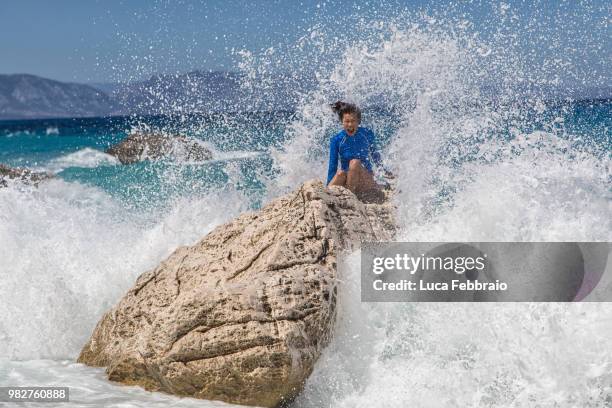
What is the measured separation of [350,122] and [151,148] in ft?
55.0

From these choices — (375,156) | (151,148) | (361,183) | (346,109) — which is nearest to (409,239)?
(361,183)

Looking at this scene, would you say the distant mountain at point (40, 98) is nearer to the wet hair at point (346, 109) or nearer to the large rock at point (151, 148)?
the large rock at point (151, 148)

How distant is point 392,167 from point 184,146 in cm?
1269

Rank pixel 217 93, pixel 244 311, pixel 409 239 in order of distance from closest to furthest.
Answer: pixel 244 311 < pixel 409 239 < pixel 217 93

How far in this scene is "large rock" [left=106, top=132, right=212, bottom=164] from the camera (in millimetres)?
18508

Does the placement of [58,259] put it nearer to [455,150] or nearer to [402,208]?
[402,208]

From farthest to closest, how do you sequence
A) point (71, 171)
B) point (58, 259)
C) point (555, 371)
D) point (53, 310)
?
1. point (71, 171)
2. point (58, 259)
3. point (53, 310)
4. point (555, 371)

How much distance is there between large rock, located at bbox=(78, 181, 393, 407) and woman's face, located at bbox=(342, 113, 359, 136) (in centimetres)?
160

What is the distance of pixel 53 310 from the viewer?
5738 millimetres

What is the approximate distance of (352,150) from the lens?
643 centimetres

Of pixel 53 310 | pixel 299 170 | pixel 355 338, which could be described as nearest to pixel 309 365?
pixel 355 338

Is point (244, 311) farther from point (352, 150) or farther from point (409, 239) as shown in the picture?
point (352, 150)

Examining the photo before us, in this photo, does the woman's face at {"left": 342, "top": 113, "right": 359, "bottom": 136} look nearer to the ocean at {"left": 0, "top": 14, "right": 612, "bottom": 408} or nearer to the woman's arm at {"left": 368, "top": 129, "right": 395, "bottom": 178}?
the woman's arm at {"left": 368, "top": 129, "right": 395, "bottom": 178}

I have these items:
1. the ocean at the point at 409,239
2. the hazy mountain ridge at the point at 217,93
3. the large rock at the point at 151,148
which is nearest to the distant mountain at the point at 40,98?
the large rock at the point at 151,148
